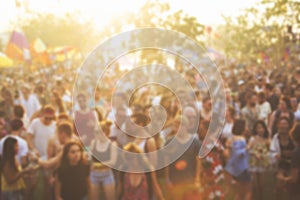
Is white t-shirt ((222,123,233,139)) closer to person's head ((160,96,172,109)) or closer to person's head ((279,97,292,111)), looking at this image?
person's head ((279,97,292,111))

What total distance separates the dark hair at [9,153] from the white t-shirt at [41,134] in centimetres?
142

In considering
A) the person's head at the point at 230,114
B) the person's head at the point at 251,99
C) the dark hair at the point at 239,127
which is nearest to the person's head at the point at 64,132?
the dark hair at the point at 239,127

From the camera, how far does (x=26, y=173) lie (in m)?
6.80

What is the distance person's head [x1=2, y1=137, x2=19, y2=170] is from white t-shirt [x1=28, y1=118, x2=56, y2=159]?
141 centimetres

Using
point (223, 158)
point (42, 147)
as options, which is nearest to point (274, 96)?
point (223, 158)

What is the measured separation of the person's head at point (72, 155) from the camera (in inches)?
243

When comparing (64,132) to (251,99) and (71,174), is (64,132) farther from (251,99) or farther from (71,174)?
(251,99)

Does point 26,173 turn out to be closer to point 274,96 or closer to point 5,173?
point 5,173

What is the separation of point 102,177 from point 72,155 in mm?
796

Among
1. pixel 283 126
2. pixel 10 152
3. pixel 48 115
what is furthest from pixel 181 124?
pixel 48 115

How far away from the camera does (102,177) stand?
6840mm

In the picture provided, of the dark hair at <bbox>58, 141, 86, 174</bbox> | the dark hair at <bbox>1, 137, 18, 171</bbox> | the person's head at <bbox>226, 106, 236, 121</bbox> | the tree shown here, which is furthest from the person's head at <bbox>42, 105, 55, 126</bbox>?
the tree

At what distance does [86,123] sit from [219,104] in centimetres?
310

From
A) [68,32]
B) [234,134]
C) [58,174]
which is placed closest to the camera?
[58,174]
